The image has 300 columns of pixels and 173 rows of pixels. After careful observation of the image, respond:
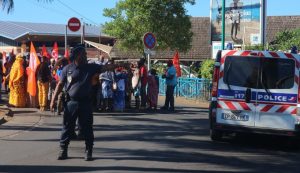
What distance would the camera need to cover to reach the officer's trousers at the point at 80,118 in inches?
352

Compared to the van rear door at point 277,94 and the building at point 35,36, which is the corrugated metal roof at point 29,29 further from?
the van rear door at point 277,94

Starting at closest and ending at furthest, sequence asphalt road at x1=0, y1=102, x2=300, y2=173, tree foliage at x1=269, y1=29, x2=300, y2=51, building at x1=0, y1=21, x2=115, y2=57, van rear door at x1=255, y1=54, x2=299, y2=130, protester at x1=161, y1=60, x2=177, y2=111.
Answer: asphalt road at x1=0, y1=102, x2=300, y2=173 → van rear door at x1=255, y1=54, x2=299, y2=130 → protester at x1=161, y1=60, x2=177, y2=111 → tree foliage at x1=269, y1=29, x2=300, y2=51 → building at x1=0, y1=21, x2=115, y2=57

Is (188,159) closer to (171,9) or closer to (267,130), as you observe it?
(267,130)

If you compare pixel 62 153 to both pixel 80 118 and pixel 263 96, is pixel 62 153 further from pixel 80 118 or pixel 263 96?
pixel 263 96

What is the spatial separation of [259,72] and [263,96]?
1.61 feet

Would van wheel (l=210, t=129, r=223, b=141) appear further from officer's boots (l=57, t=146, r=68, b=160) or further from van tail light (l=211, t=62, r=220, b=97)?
officer's boots (l=57, t=146, r=68, b=160)

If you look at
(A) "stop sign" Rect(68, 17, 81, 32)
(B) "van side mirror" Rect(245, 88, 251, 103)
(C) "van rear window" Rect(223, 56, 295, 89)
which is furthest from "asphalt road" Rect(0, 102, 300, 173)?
(A) "stop sign" Rect(68, 17, 81, 32)

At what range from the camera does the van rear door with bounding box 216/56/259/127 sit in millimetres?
11062

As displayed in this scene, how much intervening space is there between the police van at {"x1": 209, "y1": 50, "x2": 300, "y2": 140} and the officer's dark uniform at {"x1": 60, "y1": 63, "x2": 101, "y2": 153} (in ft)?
10.8

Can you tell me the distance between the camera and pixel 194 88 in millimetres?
23391

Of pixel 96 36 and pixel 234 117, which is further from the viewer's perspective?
pixel 96 36

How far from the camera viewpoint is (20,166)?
860 centimetres

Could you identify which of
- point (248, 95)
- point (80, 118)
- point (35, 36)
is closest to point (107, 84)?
point (248, 95)

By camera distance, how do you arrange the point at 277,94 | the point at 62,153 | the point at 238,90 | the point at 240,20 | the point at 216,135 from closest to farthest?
the point at 62,153 < the point at 277,94 < the point at 238,90 < the point at 216,135 < the point at 240,20
